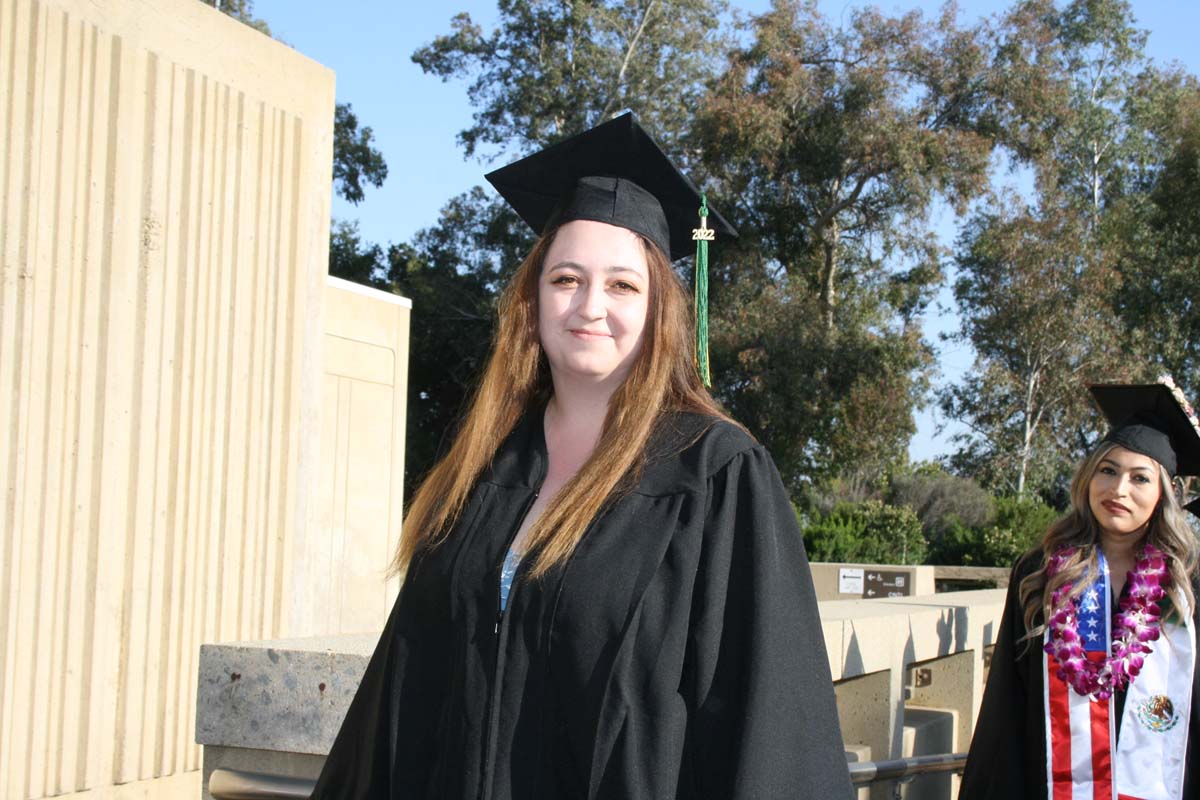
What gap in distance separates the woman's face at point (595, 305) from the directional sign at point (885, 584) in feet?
37.6

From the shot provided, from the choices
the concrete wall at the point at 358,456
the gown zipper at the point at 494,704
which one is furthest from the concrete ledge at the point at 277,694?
the concrete wall at the point at 358,456

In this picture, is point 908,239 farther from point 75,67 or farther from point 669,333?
point 669,333

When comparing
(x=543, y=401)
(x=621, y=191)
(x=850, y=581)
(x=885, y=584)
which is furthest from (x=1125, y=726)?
(x=885, y=584)

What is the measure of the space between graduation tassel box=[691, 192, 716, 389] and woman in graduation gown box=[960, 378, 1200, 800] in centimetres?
232

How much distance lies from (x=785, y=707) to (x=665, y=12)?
2937 cm

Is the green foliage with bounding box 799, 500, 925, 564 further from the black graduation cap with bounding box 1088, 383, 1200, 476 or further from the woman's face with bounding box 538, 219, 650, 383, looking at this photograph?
the woman's face with bounding box 538, 219, 650, 383

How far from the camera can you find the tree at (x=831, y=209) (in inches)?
966

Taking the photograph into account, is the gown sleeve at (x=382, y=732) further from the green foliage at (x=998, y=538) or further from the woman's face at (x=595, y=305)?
the green foliage at (x=998, y=538)

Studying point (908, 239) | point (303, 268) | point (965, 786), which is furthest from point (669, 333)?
point (908, 239)

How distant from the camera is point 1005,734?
14.4 feet

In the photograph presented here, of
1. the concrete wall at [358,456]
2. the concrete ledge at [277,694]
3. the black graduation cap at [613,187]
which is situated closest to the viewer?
the black graduation cap at [613,187]

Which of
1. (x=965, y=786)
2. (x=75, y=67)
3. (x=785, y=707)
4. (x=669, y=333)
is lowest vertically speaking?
(x=965, y=786)

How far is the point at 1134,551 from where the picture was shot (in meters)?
4.52

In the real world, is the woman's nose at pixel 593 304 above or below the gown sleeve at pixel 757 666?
above
